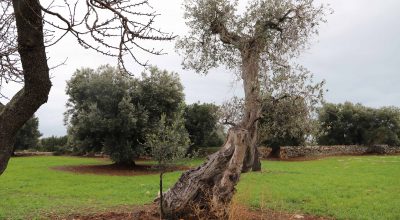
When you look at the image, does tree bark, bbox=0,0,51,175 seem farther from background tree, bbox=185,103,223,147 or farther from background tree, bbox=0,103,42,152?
background tree, bbox=0,103,42,152

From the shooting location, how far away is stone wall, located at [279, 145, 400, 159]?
153ft

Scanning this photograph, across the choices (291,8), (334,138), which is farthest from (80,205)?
(334,138)

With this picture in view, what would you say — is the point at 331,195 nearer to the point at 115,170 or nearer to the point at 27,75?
the point at 27,75

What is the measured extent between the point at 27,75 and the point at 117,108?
24.9 m

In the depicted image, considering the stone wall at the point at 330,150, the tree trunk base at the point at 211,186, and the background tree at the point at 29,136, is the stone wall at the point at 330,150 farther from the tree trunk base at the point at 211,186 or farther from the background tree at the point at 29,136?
the tree trunk base at the point at 211,186

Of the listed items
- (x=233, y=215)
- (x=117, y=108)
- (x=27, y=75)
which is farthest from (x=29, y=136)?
(x=27, y=75)

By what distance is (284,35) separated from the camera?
21.4m

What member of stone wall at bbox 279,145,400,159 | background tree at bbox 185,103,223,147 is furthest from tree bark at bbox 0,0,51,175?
stone wall at bbox 279,145,400,159

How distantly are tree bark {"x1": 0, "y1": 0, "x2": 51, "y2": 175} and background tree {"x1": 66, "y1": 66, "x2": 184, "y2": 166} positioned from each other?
22899 mm

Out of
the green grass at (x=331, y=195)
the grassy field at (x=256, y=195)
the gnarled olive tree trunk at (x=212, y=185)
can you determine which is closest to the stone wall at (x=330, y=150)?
the grassy field at (x=256, y=195)

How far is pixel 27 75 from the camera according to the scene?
625cm

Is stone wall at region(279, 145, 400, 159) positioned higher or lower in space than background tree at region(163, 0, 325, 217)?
lower

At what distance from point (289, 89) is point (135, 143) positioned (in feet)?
46.9

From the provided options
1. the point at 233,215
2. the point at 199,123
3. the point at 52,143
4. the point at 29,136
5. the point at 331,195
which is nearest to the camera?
the point at 233,215
